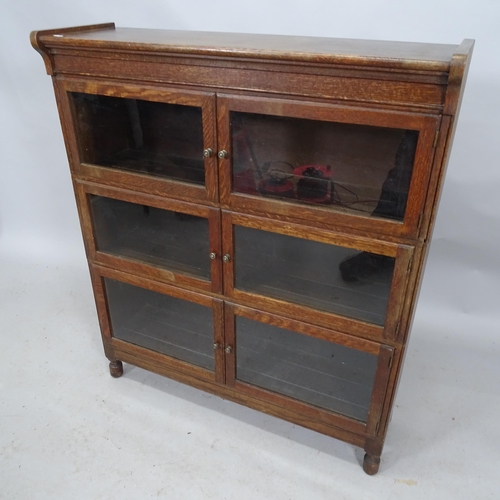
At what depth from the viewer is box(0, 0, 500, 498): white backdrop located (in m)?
1.43

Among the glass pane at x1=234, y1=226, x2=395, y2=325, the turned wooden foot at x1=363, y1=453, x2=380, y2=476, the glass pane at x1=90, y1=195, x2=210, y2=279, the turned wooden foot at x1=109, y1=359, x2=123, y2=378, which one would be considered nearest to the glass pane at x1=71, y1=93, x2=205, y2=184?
the glass pane at x1=90, y1=195, x2=210, y2=279

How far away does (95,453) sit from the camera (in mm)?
1404

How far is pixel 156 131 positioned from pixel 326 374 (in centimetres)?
79

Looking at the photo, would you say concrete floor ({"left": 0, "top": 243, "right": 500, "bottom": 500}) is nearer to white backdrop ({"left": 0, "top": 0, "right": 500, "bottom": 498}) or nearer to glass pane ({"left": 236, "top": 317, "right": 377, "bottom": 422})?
white backdrop ({"left": 0, "top": 0, "right": 500, "bottom": 498})

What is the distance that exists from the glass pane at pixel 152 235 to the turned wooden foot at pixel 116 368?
1.41 feet

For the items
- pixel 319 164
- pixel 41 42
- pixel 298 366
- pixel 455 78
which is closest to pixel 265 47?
pixel 319 164

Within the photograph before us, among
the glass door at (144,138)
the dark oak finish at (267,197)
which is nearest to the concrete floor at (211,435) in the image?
the dark oak finish at (267,197)

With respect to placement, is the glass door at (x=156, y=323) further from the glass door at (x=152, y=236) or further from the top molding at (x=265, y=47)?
the top molding at (x=265, y=47)

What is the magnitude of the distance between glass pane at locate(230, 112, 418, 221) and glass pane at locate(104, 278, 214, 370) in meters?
0.48

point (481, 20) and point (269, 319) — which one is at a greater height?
point (481, 20)

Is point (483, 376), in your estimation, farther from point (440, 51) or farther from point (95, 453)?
point (95, 453)

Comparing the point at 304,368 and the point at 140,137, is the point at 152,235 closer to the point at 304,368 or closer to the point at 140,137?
the point at 140,137

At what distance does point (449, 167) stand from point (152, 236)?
101 centimetres

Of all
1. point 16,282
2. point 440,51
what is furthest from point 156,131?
point 16,282
